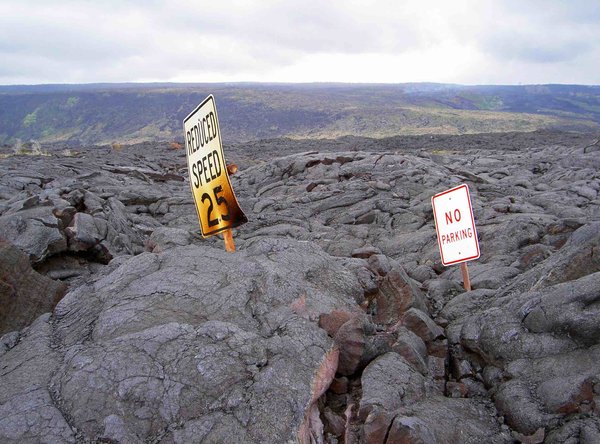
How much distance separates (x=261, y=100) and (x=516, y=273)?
108311 millimetres

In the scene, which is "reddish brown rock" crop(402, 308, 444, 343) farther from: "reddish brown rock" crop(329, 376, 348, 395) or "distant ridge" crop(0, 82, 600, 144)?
"distant ridge" crop(0, 82, 600, 144)

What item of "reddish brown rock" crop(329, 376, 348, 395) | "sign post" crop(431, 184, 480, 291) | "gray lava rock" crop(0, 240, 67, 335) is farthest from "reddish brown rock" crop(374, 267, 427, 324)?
"gray lava rock" crop(0, 240, 67, 335)

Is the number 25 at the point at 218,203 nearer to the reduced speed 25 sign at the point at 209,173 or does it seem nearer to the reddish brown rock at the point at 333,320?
the reduced speed 25 sign at the point at 209,173

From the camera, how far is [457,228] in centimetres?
666

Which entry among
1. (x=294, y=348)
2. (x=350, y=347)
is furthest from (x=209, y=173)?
(x=350, y=347)

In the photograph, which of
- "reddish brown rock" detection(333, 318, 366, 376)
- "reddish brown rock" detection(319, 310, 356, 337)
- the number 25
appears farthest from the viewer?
the number 25

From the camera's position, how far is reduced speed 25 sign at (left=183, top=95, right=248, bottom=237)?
566 centimetres

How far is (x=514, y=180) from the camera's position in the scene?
20469mm

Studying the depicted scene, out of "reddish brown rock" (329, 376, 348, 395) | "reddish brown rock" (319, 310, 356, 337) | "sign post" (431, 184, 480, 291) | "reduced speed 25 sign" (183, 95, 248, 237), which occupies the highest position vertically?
"reduced speed 25 sign" (183, 95, 248, 237)

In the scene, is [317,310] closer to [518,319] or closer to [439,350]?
[439,350]

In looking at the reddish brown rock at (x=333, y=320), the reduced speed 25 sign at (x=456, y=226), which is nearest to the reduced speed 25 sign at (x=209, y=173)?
the reddish brown rock at (x=333, y=320)

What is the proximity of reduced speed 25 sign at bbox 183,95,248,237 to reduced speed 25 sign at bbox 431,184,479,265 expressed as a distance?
9.63 ft

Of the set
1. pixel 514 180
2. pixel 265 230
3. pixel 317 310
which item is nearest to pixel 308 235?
pixel 265 230

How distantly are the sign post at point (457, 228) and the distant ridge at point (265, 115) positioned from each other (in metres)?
Answer: 69.6
